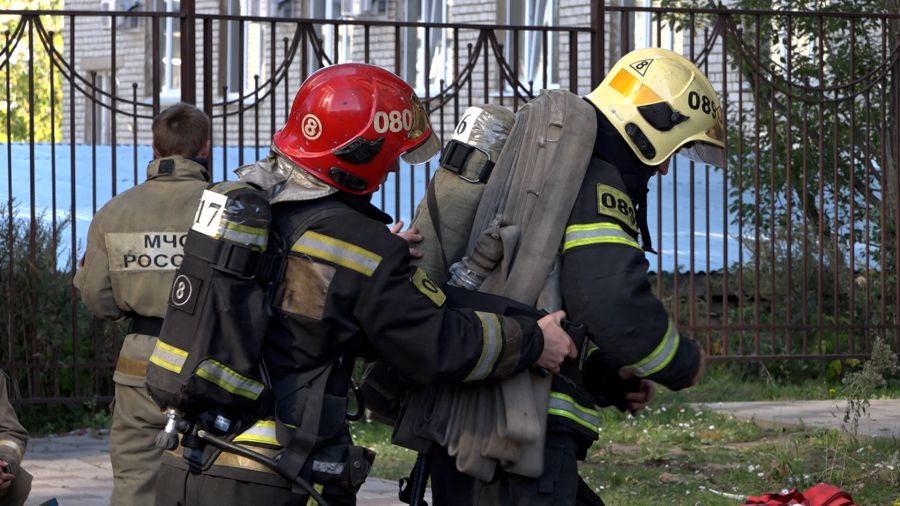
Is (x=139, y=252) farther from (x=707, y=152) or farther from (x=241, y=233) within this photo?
(x=707, y=152)

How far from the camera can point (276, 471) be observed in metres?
3.28

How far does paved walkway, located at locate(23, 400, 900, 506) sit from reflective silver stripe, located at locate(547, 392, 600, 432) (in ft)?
9.12

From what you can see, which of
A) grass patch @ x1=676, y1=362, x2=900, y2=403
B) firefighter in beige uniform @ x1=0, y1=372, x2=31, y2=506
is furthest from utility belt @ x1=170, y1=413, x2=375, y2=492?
grass patch @ x1=676, y1=362, x2=900, y2=403

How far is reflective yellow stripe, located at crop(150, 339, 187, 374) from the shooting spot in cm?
319

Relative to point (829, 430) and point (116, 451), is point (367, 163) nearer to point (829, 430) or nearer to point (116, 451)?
point (116, 451)

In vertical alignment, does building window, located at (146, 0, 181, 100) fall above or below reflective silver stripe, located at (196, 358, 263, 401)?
above

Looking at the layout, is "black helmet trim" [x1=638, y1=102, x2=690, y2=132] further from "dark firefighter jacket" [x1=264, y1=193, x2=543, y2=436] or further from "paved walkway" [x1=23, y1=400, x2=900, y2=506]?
"paved walkway" [x1=23, y1=400, x2=900, y2=506]

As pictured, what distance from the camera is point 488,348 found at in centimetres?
329

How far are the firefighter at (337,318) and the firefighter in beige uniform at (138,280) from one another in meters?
1.48

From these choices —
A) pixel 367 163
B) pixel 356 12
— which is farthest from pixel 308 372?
pixel 356 12

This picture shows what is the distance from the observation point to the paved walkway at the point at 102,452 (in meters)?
6.54

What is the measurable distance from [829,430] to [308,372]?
15.7 ft

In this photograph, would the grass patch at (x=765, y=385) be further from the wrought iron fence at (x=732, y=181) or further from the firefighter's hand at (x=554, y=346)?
the firefighter's hand at (x=554, y=346)

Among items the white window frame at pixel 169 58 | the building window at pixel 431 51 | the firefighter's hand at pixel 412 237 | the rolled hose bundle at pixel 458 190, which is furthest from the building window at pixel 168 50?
the firefighter's hand at pixel 412 237
